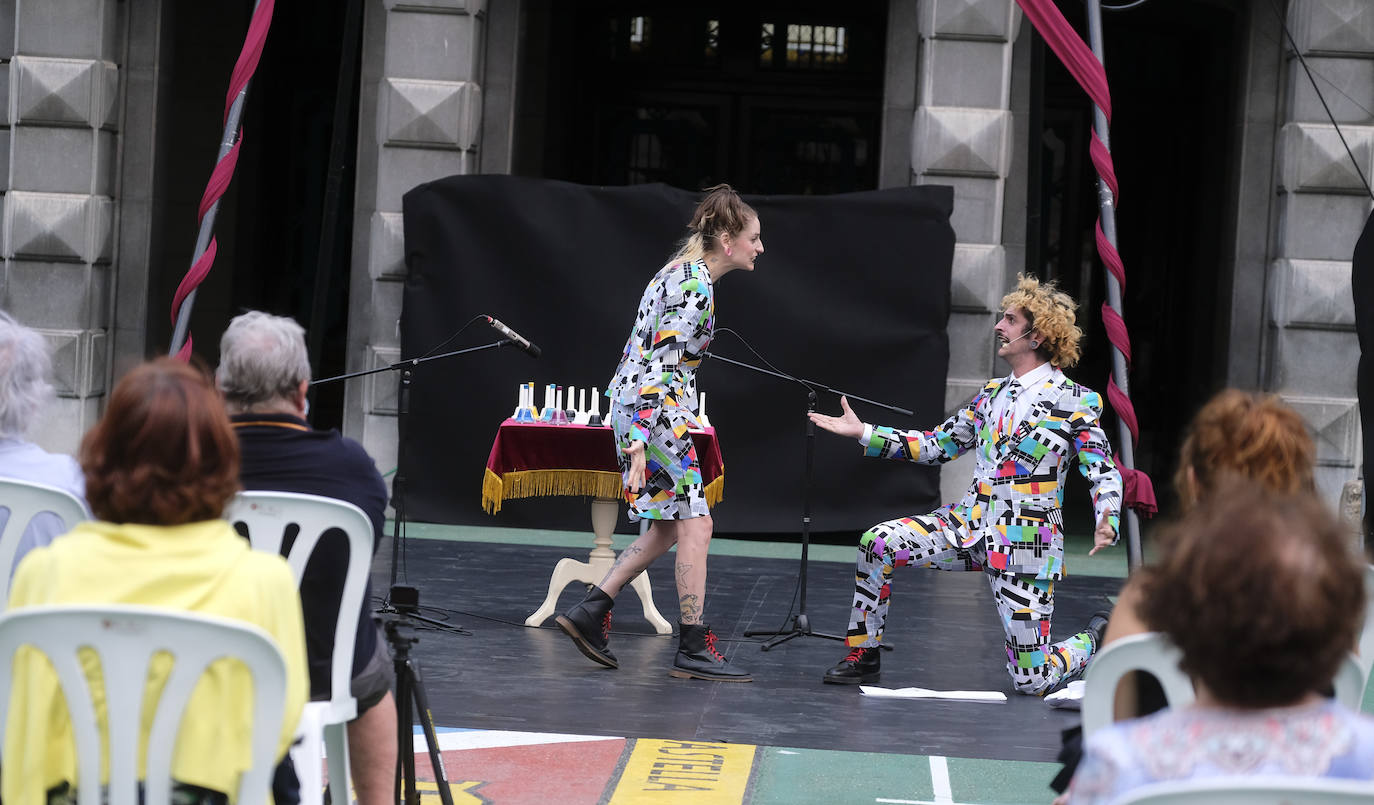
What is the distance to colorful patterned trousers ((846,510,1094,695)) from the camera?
5.78m

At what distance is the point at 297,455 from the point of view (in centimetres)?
355

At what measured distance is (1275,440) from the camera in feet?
9.86

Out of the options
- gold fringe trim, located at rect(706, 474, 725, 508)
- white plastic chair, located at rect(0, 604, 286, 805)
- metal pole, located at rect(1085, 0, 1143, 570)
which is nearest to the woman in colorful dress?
gold fringe trim, located at rect(706, 474, 725, 508)

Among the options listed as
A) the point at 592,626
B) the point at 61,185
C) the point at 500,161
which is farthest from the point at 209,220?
the point at 61,185

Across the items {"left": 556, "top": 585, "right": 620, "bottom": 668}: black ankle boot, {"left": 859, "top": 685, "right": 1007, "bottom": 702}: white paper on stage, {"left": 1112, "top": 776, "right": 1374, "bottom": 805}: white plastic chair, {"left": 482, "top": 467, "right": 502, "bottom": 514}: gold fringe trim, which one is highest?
{"left": 1112, "top": 776, "right": 1374, "bottom": 805}: white plastic chair

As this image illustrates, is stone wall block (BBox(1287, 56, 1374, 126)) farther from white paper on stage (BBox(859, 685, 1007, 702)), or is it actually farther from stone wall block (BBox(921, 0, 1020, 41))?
white paper on stage (BBox(859, 685, 1007, 702))

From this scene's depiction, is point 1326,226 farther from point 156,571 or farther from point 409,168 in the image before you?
point 156,571

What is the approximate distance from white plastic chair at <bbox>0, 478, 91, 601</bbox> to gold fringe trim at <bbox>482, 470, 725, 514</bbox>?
3.96m

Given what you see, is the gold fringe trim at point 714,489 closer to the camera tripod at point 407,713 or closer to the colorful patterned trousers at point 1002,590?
the colorful patterned trousers at point 1002,590

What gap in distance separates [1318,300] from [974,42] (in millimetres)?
2661

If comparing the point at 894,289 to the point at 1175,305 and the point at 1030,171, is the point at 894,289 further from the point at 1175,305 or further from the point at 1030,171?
the point at 1175,305

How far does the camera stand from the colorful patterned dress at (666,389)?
19.5ft

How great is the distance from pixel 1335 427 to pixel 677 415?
5.66m

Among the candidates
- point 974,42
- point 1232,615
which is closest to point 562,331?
point 974,42
